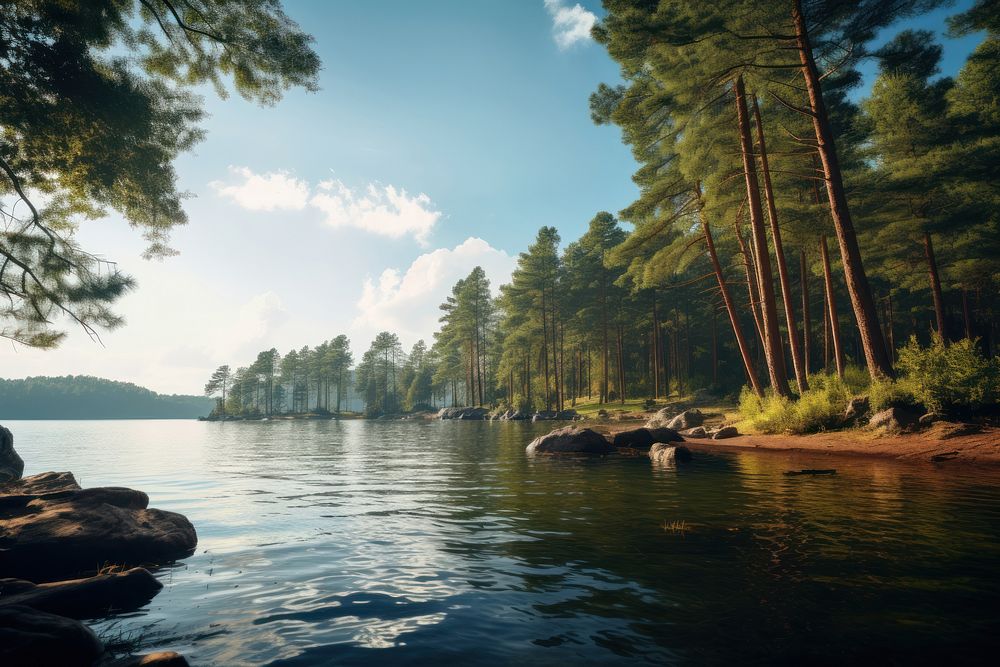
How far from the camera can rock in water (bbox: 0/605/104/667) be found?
3.10 metres

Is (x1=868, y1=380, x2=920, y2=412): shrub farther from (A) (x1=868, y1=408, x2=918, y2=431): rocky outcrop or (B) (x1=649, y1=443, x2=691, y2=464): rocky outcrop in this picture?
(B) (x1=649, y1=443, x2=691, y2=464): rocky outcrop

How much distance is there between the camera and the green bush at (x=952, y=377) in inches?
511

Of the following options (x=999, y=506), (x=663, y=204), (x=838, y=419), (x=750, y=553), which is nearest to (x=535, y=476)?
(x=750, y=553)

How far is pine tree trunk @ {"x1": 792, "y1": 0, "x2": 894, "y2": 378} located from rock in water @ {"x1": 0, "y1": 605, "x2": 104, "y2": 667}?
Answer: 1869 centimetres

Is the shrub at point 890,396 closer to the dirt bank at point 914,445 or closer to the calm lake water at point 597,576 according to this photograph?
the dirt bank at point 914,445

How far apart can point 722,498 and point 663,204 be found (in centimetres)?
1969

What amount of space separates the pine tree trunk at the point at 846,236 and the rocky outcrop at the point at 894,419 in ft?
5.30

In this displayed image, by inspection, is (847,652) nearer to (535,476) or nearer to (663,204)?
(535,476)

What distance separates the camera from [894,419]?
46.8ft

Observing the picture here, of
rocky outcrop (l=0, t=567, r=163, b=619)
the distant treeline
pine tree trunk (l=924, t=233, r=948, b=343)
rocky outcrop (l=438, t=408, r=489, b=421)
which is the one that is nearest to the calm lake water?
rocky outcrop (l=0, t=567, r=163, b=619)

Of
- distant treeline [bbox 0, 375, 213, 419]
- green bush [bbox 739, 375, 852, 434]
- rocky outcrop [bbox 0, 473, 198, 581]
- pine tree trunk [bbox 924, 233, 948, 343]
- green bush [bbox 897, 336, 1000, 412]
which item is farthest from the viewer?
distant treeline [bbox 0, 375, 213, 419]

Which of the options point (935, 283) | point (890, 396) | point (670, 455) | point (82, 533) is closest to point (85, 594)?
point (82, 533)

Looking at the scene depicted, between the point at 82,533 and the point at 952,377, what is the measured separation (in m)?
18.8

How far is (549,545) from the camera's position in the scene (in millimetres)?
6301
